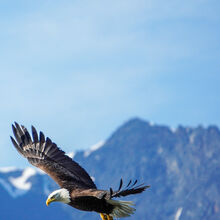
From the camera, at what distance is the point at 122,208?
60.2ft

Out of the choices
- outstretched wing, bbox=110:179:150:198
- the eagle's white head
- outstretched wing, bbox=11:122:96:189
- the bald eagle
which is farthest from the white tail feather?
outstretched wing, bbox=11:122:96:189

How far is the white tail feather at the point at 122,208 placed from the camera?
18141 millimetres

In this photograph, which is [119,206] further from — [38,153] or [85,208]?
[38,153]

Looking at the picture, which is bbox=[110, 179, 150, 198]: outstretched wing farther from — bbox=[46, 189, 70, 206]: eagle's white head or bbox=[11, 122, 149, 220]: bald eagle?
bbox=[46, 189, 70, 206]: eagle's white head

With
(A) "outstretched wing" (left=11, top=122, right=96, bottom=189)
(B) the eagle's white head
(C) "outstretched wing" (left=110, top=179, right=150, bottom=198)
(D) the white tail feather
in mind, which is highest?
(A) "outstretched wing" (left=11, top=122, right=96, bottom=189)

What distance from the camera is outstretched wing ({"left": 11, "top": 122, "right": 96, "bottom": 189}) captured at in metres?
20.8

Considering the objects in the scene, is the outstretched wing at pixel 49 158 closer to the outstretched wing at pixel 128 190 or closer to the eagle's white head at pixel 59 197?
the eagle's white head at pixel 59 197

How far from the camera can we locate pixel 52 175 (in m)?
21.0

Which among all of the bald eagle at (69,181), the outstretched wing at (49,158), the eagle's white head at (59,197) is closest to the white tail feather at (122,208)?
the bald eagle at (69,181)

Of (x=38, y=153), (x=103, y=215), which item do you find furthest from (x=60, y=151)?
(x=103, y=215)

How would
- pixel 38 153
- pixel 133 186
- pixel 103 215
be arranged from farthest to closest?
pixel 38 153, pixel 103 215, pixel 133 186

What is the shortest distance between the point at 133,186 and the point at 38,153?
19.9 feet

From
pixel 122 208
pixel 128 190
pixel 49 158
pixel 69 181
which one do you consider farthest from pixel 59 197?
pixel 49 158

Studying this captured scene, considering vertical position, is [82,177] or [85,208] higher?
[82,177]
